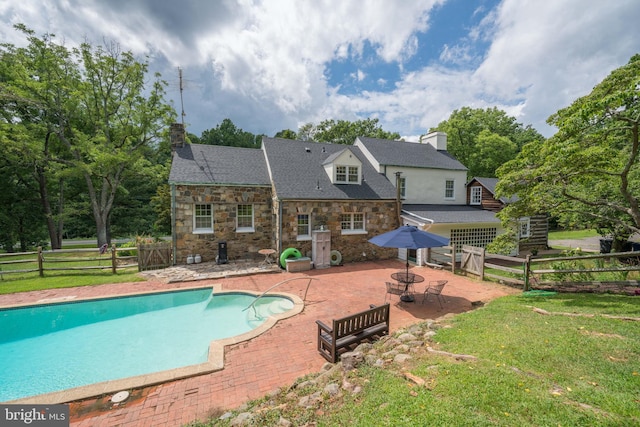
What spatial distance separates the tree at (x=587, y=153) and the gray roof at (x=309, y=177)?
26.5ft

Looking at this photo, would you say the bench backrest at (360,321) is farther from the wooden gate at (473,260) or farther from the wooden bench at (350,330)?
the wooden gate at (473,260)

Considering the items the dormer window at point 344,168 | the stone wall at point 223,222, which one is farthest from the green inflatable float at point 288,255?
the dormer window at point 344,168

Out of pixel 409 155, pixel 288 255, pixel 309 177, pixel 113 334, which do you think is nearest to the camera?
pixel 113 334

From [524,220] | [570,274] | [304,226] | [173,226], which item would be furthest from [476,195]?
[173,226]

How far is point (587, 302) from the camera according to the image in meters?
8.66

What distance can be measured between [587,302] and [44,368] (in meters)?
16.1

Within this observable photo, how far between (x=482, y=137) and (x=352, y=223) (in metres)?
24.7

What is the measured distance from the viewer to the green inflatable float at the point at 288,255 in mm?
14820

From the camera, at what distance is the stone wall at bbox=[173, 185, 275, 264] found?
49.8 feet

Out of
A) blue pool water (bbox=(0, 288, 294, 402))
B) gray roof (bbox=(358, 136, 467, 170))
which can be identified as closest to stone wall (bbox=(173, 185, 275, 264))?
blue pool water (bbox=(0, 288, 294, 402))

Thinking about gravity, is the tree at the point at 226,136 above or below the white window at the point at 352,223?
above

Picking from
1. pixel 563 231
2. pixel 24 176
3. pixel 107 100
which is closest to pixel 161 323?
pixel 107 100

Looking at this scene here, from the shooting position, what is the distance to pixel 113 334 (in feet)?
28.4

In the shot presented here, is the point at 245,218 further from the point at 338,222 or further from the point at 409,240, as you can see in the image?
the point at 409,240
